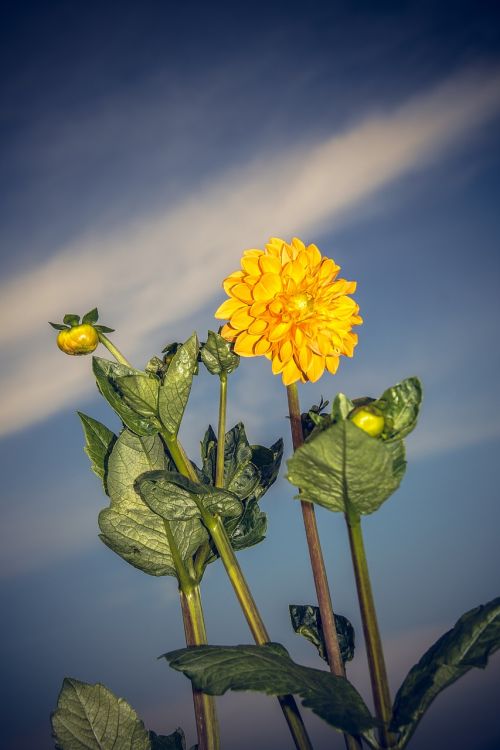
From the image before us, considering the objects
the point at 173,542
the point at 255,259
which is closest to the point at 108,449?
the point at 173,542

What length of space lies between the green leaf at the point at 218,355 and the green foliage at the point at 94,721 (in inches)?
22.0

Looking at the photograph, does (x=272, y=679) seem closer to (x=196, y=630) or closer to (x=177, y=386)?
(x=196, y=630)

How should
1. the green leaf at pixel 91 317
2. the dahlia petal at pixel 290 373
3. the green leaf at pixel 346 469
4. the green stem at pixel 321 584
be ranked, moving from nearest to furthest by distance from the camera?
the green leaf at pixel 346 469, the green stem at pixel 321 584, the dahlia petal at pixel 290 373, the green leaf at pixel 91 317

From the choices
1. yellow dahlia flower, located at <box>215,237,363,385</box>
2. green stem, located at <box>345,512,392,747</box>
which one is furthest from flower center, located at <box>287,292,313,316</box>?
green stem, located at <box>345,512,392,747</box>

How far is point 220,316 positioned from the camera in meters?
1.11

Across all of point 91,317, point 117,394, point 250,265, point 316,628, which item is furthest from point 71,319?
point 316,628

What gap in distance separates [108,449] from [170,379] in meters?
0.22

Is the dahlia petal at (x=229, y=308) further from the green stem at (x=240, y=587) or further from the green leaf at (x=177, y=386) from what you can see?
the green stem at (x=240, y=587)

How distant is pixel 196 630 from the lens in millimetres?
1060

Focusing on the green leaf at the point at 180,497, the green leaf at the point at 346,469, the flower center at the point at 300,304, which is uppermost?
the flower center at the point at 300,304

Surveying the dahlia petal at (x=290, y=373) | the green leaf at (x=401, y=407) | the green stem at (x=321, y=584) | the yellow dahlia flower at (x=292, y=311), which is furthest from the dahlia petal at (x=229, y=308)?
the green leaf at (x=401, y=407)

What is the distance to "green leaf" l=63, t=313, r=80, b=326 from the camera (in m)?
1.14

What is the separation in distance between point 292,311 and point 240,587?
419mm

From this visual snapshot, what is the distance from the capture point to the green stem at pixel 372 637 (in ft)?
2.63
